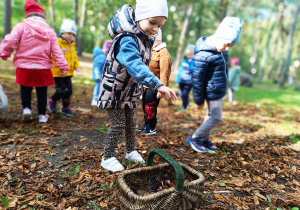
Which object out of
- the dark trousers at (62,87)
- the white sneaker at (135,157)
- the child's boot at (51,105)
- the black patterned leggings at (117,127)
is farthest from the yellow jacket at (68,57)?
the white sneaker at (135,157)

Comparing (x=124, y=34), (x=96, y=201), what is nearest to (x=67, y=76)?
(x=124, y=34)

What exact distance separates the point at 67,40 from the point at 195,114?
4054 millimetres

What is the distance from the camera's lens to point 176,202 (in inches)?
68.8

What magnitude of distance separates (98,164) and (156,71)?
1.59 meters

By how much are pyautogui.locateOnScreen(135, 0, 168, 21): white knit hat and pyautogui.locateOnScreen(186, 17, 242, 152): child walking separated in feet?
3.99

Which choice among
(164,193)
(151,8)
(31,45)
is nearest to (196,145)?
(164,193)

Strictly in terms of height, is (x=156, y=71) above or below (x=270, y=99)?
above

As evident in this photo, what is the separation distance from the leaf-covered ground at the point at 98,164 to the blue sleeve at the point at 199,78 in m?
0.89

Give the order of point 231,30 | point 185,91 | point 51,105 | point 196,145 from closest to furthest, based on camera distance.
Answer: point 231,30 → point 196,145 → point 51,105 → point 185,91


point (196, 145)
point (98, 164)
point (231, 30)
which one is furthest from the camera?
point (196, 145)

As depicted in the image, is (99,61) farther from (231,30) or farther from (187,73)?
(231,30)

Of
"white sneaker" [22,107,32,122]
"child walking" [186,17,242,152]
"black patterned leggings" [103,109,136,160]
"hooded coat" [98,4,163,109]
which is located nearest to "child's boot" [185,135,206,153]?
"child walking" [186,17,242,152]

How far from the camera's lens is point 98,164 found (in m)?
2.74

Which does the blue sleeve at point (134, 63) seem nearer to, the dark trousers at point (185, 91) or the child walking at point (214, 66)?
the child walking at point (214, 66)
